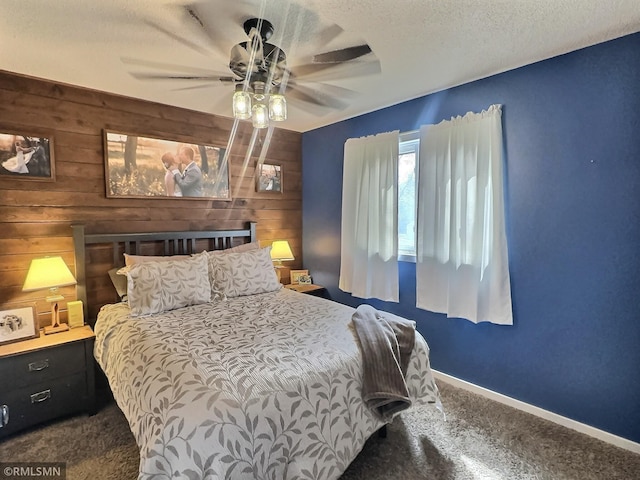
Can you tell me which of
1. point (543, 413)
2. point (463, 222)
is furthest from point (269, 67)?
point (543, 413)

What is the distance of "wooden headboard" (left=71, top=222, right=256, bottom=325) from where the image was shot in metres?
2.58

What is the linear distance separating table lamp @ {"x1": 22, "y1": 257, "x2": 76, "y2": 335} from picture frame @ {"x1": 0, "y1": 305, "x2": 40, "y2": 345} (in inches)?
4.2

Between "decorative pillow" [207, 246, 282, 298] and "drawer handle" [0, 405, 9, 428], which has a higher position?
"decorative pillow" [207, 246, 282, 298]

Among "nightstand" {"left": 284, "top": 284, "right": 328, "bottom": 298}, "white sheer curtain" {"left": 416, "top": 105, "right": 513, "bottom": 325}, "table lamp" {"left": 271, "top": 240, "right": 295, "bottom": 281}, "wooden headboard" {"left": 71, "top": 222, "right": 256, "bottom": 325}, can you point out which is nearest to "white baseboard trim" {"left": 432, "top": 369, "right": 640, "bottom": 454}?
"white sheer curtain" {"left": 416, "top": 105, "right": 513, "bottom": 325}

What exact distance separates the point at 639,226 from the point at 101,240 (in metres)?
3.62

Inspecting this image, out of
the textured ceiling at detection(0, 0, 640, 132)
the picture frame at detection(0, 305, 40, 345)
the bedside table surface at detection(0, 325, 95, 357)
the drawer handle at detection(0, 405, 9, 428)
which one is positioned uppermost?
the textured ceiling at detection(0, 0, 640, 132)

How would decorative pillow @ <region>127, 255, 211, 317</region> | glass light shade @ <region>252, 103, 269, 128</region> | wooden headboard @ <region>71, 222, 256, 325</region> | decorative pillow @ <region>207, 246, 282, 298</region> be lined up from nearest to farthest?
glass light shade @ <region>252, 103, 269, 128</region> < decorative pillow @ <region>127, 255, 211, 317</region> < wooden headboard @ <region>71, 222, 256, 325</region> < decorative pillow @ <region>207, 246, 282, 298</region>

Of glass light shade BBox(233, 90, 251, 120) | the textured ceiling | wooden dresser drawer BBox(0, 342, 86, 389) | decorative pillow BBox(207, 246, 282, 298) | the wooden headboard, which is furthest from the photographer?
decorative pillow BBox(207, 246, 282, 298)

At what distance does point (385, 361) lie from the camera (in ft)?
5.98

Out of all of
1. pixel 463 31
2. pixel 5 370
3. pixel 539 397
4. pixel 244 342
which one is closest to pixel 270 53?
pixel 463 31

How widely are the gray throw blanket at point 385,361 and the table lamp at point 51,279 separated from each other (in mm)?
2034

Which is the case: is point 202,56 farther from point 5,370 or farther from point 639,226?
point 639,226

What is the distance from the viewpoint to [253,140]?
3639 millimetres

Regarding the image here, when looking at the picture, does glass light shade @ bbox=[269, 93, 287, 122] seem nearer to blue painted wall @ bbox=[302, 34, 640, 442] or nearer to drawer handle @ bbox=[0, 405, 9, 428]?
blue painted wall @ bbox=[302, 34, 640, 442]
